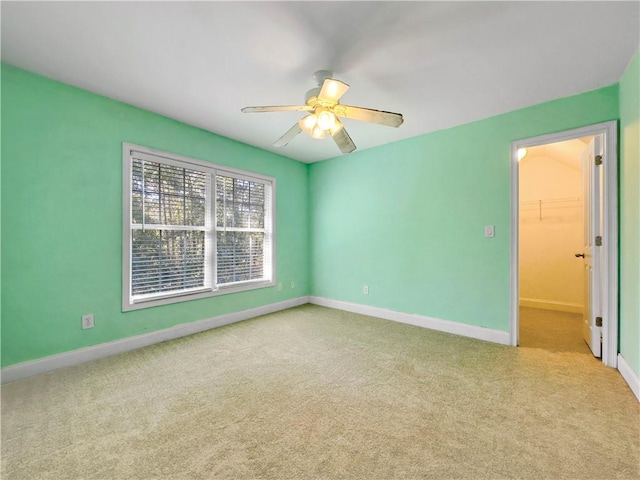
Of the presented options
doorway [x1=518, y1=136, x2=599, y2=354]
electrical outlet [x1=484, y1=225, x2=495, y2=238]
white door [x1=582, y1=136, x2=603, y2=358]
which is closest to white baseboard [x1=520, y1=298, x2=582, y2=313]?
doorway [x1=518, y1=136, x2=599, y2=354]

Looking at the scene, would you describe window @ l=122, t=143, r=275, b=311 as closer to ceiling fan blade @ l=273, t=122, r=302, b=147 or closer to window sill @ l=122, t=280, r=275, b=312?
window sill @ l=122, t=280, r=275, b=312

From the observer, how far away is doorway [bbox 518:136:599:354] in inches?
164

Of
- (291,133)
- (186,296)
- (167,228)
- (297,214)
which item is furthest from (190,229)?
(297,214)

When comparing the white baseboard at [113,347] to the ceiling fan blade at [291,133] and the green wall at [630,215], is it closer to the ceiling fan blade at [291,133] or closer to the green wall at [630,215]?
the ceiling fan blade at [291,133]

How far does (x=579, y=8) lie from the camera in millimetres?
1583

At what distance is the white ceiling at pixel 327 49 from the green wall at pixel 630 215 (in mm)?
229

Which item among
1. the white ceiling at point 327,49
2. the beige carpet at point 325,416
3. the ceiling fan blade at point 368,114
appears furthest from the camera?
the ceiling fan blade at point 368,114

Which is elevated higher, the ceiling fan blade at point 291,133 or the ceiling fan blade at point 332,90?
the ceiling fan blade at point 332,90

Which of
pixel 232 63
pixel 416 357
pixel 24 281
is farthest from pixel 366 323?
pixel 24 281

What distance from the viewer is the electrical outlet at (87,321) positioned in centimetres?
249

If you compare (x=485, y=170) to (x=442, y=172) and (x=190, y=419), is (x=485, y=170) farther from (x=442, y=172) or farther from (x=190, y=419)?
(x=190, y=419)

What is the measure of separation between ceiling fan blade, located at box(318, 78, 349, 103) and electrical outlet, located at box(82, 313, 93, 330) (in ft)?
9.02

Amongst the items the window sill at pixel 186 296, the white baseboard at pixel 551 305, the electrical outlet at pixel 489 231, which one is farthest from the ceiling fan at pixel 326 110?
→ the white baseboard at pixel 551 305

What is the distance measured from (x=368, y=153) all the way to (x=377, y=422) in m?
3.34
